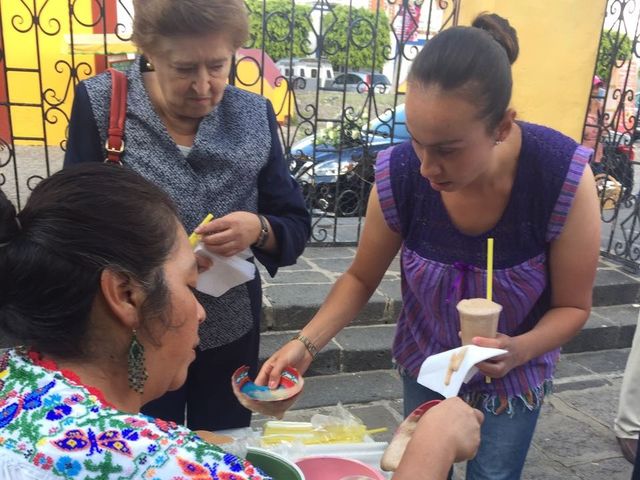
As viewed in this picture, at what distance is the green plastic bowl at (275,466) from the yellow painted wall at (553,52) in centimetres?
409

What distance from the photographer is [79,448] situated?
36.1 inches

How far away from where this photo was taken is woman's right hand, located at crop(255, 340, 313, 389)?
1.58 metres

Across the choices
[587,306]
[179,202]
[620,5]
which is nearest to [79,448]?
[179,202]

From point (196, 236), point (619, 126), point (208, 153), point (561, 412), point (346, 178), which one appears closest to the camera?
point (196, 236)

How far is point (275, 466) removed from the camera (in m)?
1.41

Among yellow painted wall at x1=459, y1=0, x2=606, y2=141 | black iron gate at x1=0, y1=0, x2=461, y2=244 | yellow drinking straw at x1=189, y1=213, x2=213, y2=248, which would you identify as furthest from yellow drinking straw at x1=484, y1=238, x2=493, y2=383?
yellow painted wall at x1=459, y1=0, x2=606, y2=141

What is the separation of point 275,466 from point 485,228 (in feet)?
2.49

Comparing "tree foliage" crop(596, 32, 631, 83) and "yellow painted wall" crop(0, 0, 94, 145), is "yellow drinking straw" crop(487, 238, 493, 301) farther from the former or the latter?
"yellow painted wall" crop(0, 0, 94, 145)

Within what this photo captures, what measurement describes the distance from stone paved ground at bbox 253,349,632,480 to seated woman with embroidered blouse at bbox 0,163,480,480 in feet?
6.24

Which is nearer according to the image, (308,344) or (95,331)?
(95,331)

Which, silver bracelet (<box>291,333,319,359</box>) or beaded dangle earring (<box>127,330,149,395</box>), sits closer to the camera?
beaded dangle earring (<box>127,330,149,395</box>)

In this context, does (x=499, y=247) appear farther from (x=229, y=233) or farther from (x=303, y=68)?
(x=303, y=68)

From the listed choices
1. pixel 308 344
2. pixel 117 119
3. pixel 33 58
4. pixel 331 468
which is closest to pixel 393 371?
pixel 308 344

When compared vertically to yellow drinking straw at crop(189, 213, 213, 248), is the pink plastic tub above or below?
below
